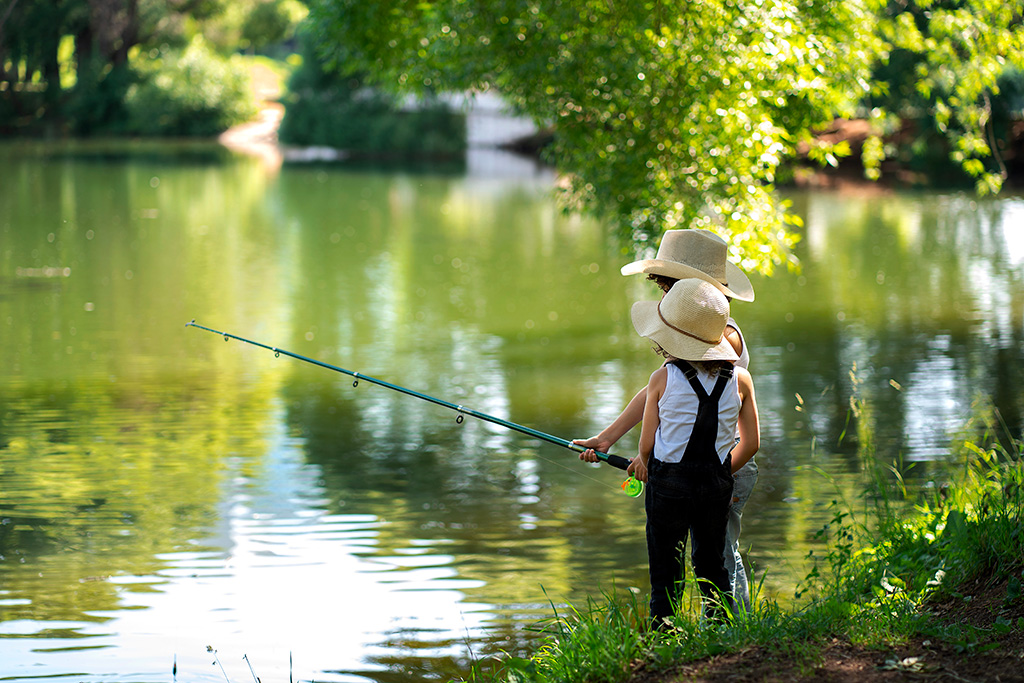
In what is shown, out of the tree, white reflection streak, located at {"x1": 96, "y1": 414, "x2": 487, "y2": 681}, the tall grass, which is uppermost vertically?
the tree

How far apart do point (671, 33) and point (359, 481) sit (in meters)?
3.44

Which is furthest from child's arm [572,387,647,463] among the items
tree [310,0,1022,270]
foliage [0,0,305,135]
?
foliage [0,0,305,135]

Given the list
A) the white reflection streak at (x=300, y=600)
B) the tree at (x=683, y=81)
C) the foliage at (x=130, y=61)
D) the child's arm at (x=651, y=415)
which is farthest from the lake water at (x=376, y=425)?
the foliage at (x=130, y=61)

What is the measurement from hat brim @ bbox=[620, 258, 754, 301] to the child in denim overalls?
144mm

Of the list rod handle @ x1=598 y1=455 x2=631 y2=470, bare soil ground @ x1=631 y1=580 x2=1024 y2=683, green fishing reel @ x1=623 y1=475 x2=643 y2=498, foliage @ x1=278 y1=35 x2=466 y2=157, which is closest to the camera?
bare soil ground @ x1=631 y1=580 x2=1024 y2=683

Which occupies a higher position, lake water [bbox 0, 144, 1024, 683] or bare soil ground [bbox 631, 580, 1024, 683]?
bare soil ground [bbox 631, 580, 1024, 683]

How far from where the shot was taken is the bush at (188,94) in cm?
5012

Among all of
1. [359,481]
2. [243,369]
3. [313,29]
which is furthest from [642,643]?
[243,369]

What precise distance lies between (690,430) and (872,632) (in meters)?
0.92

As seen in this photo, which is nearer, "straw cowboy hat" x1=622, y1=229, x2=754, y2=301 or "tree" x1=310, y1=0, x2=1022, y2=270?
"straw cowboy hat" x1=622, y1=229, x2=754, y2=301

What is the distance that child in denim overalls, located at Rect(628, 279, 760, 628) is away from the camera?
3943 millimetres

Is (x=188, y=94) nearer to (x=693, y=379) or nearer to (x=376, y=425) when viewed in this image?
(x=376, y=425)

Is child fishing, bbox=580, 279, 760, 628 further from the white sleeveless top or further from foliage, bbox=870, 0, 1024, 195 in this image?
foliage, bbox=870, 0, 1024, 195

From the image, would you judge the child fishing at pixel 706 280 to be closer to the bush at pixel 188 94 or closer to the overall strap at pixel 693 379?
the overall strap at pixel 693 379
